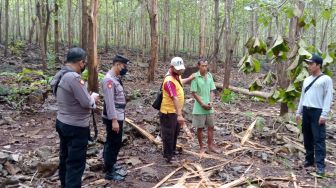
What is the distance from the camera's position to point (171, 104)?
6.38 m

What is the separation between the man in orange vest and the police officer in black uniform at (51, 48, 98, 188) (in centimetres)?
183

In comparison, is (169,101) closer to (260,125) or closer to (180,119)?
(180,119)

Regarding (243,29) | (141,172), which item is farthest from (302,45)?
(243,29)

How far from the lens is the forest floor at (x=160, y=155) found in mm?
5730

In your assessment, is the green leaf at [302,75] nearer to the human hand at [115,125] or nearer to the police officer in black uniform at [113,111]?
the police officer in black uniform at [113,111]

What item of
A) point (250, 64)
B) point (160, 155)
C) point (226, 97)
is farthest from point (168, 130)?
point (226, 97)

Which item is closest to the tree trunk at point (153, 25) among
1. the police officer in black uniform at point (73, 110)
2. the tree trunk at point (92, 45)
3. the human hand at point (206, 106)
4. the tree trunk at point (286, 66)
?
the tree trunk at point (92, 45)

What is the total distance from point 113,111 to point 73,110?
873mm

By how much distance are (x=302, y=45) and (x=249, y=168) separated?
2.25m

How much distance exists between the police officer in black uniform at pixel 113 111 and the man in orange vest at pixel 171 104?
958 mm

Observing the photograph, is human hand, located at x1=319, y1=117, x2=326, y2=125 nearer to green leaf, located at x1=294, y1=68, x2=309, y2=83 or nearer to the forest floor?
green leaf, located at x1=294, y1=68, x2=309, y2=83

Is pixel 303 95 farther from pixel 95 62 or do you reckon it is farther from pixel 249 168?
pixel 95 62

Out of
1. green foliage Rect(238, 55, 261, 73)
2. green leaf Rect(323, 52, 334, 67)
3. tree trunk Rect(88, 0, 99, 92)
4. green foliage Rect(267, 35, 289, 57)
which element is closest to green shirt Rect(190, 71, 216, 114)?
green foliage Rect(238, 55, 261, 73)

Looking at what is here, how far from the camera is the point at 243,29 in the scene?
41.9 metres
